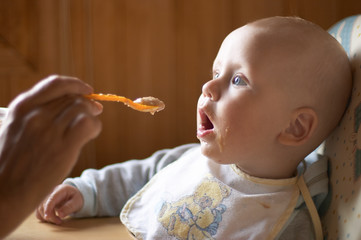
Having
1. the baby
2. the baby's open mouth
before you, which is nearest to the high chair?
the baby

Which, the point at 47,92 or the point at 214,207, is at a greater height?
the point at 47,92

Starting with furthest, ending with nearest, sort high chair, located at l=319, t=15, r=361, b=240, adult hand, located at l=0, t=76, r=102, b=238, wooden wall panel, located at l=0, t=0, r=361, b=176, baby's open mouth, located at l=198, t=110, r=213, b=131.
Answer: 1. wooden wall panel, located at l=0, t=0, r=361, b=176
2. baby's open mouth, located at l=198, t=110, r=213, b=131
3. high chair, located at l=319, t=15, r=361, b=240
4. adult hand, located at l=0, t=76, r=102, b=238

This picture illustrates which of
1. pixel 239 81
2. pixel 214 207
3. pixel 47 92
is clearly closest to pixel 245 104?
pixel 239 81

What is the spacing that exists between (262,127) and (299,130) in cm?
8

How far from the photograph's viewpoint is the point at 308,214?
92cm

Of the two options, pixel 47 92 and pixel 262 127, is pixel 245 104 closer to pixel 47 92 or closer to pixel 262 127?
pixel 262 127

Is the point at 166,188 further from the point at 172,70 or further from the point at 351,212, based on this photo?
the point at 172,70

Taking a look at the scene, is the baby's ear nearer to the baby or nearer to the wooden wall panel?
the baby

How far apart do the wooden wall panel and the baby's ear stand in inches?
25.4

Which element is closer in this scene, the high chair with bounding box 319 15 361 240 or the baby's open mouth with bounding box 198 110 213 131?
the high chair with bounding box 319 15 361 240

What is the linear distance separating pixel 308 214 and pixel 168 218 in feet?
0.89

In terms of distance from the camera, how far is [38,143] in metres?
0.55

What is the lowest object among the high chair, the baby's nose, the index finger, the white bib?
the white bib

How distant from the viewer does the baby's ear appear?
2.95 feet
